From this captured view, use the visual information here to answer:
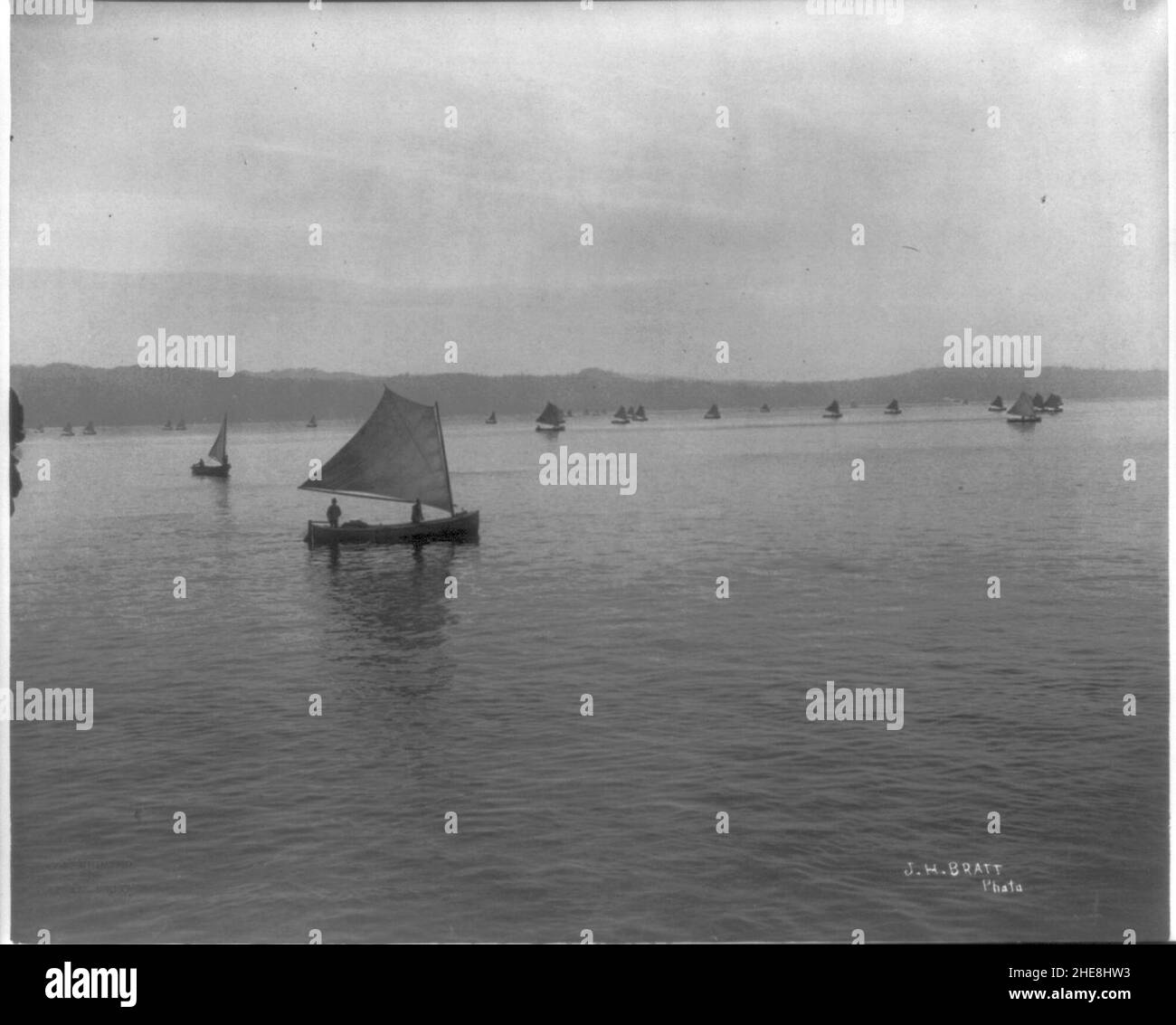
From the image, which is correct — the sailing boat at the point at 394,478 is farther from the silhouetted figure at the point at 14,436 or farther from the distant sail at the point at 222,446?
the silhouetted figure at the point at 14,436

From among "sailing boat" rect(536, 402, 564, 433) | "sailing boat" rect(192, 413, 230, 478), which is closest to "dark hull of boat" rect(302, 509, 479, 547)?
"sailing boat" rect(192, 413, 230, 478)

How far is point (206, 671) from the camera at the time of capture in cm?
1664

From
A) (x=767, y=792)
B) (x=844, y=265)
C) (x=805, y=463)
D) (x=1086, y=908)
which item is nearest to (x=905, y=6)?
(x=844, y=265)

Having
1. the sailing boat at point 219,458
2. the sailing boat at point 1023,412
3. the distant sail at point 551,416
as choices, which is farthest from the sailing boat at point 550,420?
the sailing boat at point 1023,412

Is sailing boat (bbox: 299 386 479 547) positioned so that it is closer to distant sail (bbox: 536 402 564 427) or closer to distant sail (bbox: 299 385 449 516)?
distant sail (bbox: 299 385 449 516)

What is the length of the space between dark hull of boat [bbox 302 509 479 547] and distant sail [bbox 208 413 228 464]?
8.52ft

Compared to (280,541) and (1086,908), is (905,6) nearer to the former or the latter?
(1086,908)

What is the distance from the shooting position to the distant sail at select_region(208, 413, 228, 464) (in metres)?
18.0

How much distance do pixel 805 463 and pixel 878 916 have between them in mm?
20022

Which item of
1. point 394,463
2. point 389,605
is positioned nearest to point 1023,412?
point 394,463

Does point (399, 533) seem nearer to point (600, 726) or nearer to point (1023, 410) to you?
point (600, 726)

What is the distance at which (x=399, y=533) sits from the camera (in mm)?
24203

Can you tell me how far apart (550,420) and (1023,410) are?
379 inches

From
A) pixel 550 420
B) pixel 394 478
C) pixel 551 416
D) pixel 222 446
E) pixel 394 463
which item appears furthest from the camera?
pixel 394 478
